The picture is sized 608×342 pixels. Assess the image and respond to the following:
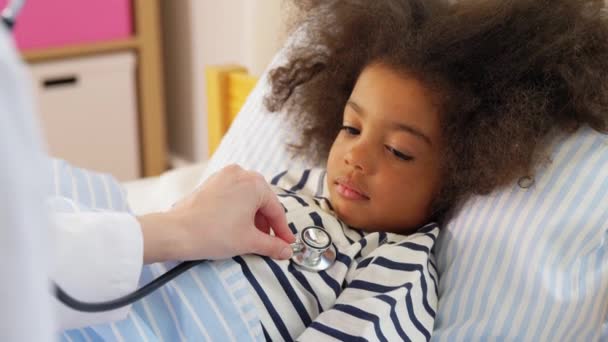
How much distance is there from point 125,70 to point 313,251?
5.22ft

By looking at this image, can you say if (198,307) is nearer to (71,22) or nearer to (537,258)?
(537,258)

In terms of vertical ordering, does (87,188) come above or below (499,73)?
below

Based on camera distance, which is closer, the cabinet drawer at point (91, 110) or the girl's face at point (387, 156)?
the girl's face at point (387, 156)

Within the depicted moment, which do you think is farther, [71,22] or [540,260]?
[71,22]

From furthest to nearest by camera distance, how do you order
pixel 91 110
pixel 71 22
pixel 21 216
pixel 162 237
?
1. pixel 91 110
2. pixel 71 22
3. pixel 162 237
4. pixel 21 216

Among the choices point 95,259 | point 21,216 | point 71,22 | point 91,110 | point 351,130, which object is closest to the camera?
point 21,216

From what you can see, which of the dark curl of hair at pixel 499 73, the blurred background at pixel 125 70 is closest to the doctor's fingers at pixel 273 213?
the dark curl of hair at pixel 499 73

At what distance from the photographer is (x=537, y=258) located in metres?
0.72

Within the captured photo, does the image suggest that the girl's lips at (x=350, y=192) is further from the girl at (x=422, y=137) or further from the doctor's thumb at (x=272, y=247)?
the doctor's thumb at (x=272, y=247)

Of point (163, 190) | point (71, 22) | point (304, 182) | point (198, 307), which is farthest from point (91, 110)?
point (198, 307)

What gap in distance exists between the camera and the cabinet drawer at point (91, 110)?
2070mm

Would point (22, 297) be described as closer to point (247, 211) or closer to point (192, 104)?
point (247, 211)

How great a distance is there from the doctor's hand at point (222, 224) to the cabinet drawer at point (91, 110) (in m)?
1.47

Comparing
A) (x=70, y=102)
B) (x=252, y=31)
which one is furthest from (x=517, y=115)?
(x=70, y=102)
